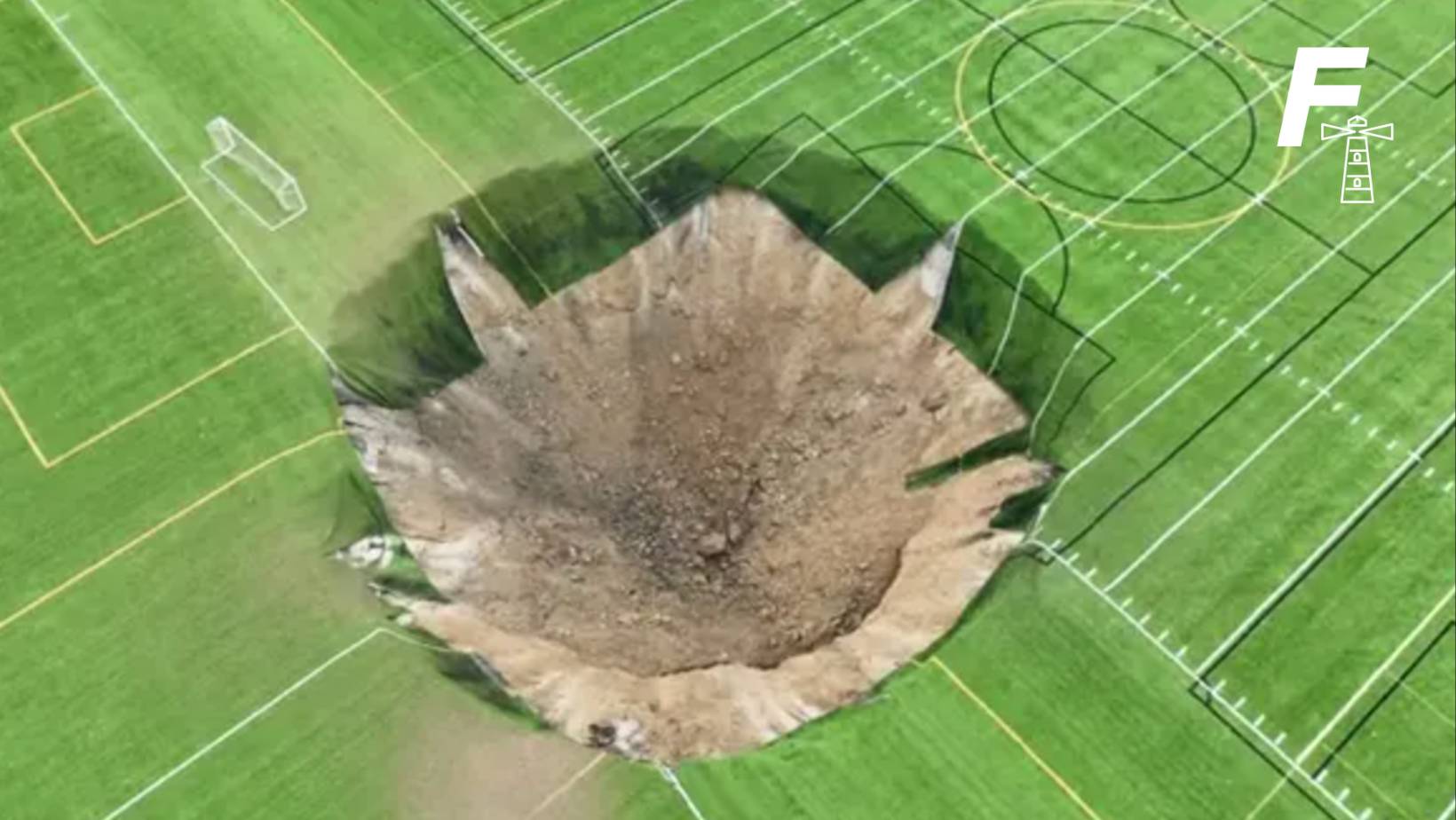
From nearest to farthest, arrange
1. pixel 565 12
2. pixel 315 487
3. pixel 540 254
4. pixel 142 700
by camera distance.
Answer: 1. pixel 142 700
2. pixel 315 487
3. pixel 540 254
4. pixel 565 12

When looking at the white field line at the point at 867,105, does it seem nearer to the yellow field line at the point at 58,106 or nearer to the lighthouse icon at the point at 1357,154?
the lighthouse icon at the point at 1357,154

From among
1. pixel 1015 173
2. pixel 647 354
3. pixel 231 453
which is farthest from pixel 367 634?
pixel 1015 173

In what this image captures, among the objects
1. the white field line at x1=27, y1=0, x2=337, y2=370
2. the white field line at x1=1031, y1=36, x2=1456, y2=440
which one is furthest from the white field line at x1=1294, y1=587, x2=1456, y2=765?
the white field line at x1=27, y1=0, x2=337, y2=370

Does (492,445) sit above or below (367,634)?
above

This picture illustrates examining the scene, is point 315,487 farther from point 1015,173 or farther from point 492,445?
point 1015,173

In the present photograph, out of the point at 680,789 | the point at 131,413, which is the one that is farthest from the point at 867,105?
the point at 131,413
